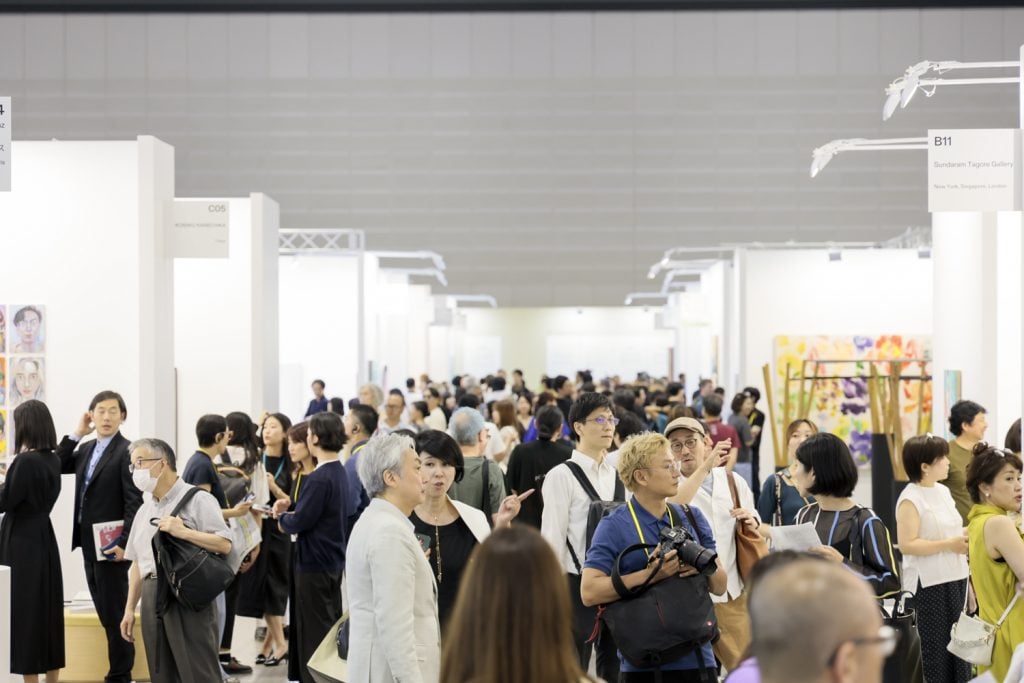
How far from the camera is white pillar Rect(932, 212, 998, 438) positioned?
10.6 metres

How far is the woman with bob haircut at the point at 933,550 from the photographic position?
19.7 feet

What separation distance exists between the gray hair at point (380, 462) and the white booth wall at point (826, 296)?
13887 millimetres

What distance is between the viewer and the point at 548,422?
7504 millimetres

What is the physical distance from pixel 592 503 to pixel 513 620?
9.86 ft

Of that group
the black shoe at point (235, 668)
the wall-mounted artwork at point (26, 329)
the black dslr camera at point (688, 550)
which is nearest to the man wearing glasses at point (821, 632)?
the black dslr camera at point (688, 550)

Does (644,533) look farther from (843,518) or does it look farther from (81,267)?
(81,267)

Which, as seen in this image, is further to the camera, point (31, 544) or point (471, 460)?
point (31, 544)

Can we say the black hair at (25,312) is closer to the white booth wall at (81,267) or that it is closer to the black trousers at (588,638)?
the white booth wall at (81,267)

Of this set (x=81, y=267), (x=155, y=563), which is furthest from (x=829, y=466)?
(x=81, y=267)

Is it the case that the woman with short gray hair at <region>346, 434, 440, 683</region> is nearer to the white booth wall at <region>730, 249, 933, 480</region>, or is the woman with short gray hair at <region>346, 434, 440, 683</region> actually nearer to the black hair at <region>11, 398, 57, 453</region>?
the black hair at <region>11, 398, 57, 453</region>

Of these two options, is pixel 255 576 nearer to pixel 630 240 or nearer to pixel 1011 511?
pixel 1011 511

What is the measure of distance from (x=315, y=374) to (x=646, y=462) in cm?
1458

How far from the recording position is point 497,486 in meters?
6.55

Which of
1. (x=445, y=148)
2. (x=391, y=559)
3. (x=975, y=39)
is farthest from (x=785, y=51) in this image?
(x=391, y=559)
